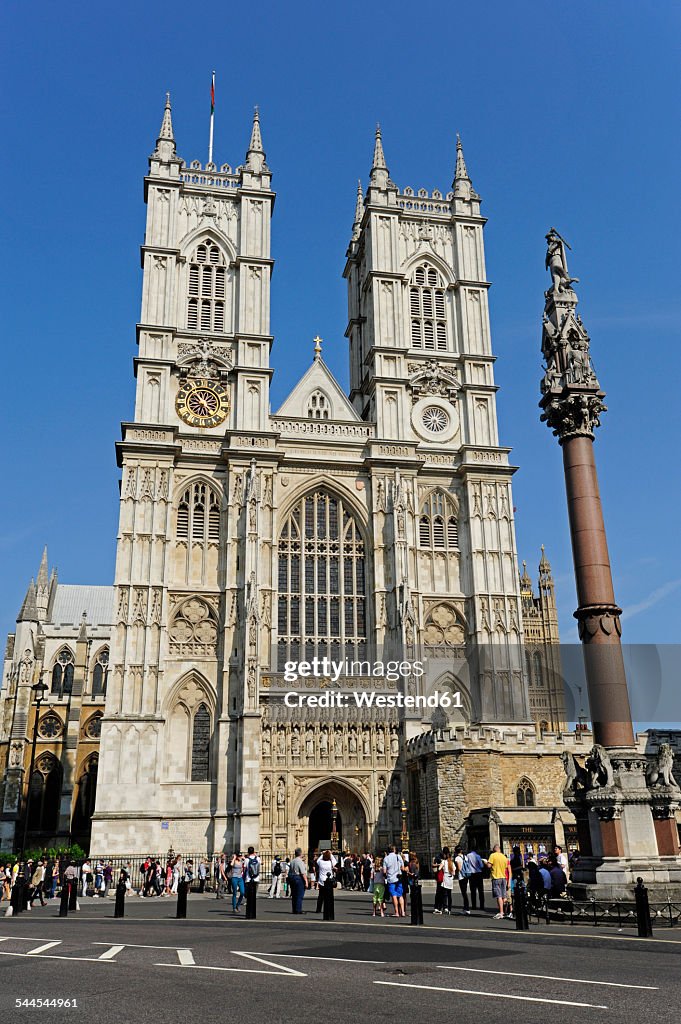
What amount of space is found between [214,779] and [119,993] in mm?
28954

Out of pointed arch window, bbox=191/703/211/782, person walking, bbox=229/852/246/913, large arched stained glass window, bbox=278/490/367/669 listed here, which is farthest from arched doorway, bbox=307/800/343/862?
person walking, bbox=229/852/246/913

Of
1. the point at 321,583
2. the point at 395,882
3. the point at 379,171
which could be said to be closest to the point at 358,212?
the point at 379,171

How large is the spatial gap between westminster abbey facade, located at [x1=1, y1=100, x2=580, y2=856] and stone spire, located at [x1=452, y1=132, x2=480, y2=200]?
16 centimetres

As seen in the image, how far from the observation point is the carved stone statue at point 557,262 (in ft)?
71.1

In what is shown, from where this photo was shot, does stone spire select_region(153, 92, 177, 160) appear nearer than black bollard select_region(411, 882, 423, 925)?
No

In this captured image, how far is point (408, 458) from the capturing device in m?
43.2

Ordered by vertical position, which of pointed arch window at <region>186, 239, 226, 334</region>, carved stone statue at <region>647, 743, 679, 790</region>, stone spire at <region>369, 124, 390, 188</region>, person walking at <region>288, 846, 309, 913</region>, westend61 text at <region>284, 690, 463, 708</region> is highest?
stone spire at <region>369, 124, 390, 188</region>

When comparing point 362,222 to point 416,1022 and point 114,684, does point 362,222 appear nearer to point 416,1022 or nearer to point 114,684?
point 114,684

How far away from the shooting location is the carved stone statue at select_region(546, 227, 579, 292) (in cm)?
2167

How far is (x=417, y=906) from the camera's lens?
16.3 meters

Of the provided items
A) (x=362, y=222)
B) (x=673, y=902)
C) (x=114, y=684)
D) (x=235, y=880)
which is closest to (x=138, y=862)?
(x=114, y=684)

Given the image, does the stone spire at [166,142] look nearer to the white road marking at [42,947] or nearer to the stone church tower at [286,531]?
the stone church tower at [286,531]

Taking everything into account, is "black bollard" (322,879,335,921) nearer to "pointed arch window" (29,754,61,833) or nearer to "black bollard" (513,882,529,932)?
"black bollard" (513,882,529,932)

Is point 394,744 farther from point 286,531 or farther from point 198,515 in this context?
point 198,515
